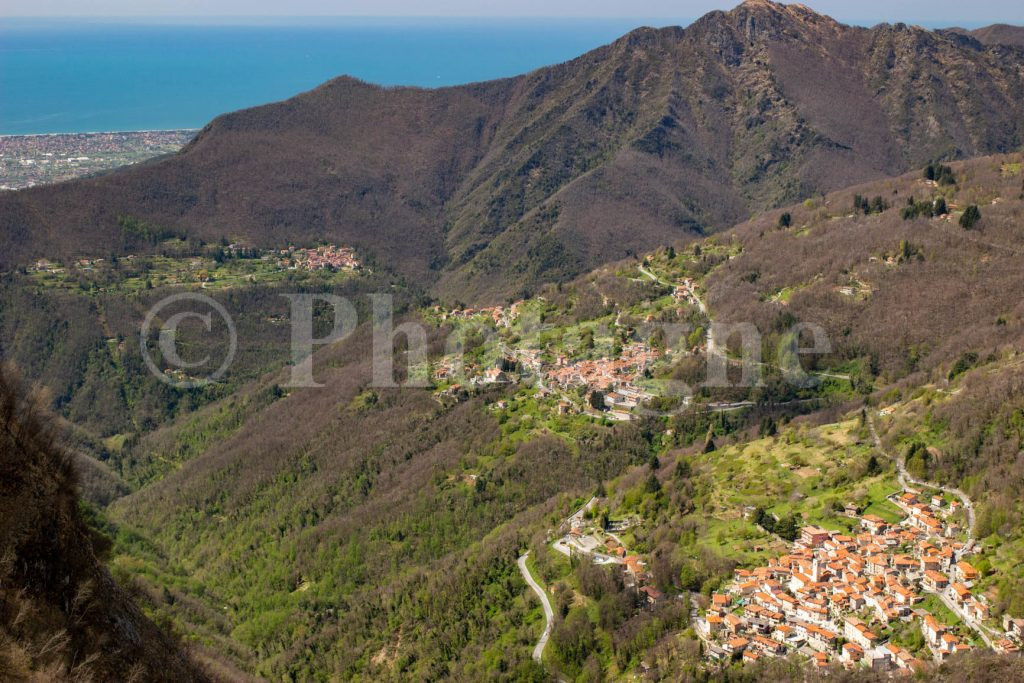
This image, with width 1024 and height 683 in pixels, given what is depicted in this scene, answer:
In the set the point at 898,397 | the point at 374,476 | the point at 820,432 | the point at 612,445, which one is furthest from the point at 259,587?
the point at 898,397

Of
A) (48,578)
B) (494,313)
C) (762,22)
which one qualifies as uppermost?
(762,22)

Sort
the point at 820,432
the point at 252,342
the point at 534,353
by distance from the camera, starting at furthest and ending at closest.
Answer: the point at 252,342 → the point at 534,353 → the point at 820,432

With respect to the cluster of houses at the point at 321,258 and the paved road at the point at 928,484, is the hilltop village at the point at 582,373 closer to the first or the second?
the paved road at the point at 928,484

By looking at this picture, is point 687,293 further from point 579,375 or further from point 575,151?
point 575,151

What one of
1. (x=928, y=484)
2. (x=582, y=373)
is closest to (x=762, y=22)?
(x=582, y=373)

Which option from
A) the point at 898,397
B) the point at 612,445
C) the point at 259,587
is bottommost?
the point at 259,587

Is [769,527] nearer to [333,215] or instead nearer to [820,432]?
[820,432]

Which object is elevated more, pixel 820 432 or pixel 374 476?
pixel 820 432
